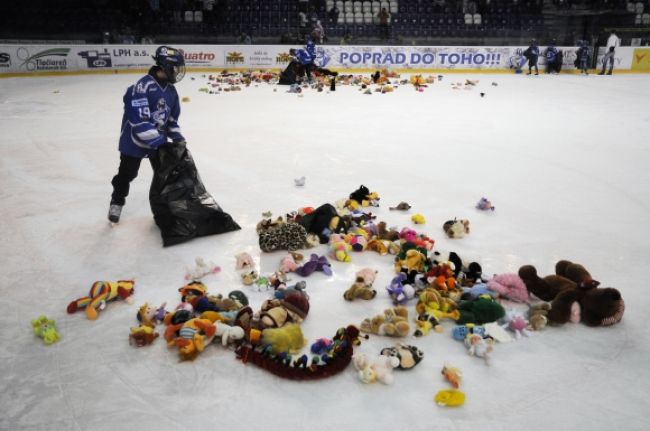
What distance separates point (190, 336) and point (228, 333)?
205 millimetres

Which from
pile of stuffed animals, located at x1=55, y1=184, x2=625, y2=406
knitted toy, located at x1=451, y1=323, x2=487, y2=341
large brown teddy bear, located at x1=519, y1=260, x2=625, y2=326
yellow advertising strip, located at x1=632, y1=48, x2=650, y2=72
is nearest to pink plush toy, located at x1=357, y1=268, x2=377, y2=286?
pile of stuffed animals, located at x1=55, y1=184, x2=625, y2=406

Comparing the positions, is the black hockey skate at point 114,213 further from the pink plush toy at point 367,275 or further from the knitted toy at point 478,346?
the knitted toy at point 478,346

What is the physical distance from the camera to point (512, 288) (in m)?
3.19

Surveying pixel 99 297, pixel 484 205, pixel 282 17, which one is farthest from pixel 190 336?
pixel 282 17

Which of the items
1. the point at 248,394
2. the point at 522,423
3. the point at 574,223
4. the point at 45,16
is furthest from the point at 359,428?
the point at 45,16

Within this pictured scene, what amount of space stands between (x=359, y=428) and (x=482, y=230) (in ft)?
8.67

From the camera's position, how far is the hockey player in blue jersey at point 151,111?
13.0 ft

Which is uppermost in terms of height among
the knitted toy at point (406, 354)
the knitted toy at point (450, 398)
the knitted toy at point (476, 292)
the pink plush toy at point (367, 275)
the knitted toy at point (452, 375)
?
the pink plush toy at point (367, 275)

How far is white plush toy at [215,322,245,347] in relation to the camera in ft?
8.90

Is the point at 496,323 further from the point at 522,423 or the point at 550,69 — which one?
the point at 550,69

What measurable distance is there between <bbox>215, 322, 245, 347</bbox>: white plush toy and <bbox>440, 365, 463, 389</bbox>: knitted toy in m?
1.11

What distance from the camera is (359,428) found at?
86.9 inches

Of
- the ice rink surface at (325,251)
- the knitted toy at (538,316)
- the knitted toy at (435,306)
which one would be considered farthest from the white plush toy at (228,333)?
the knitted toy at (538,316)

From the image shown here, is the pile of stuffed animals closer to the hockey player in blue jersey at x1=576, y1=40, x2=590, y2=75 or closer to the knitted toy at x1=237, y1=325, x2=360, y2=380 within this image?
the knitted toy at x1=237, y1=325, x2=360, y2=380
